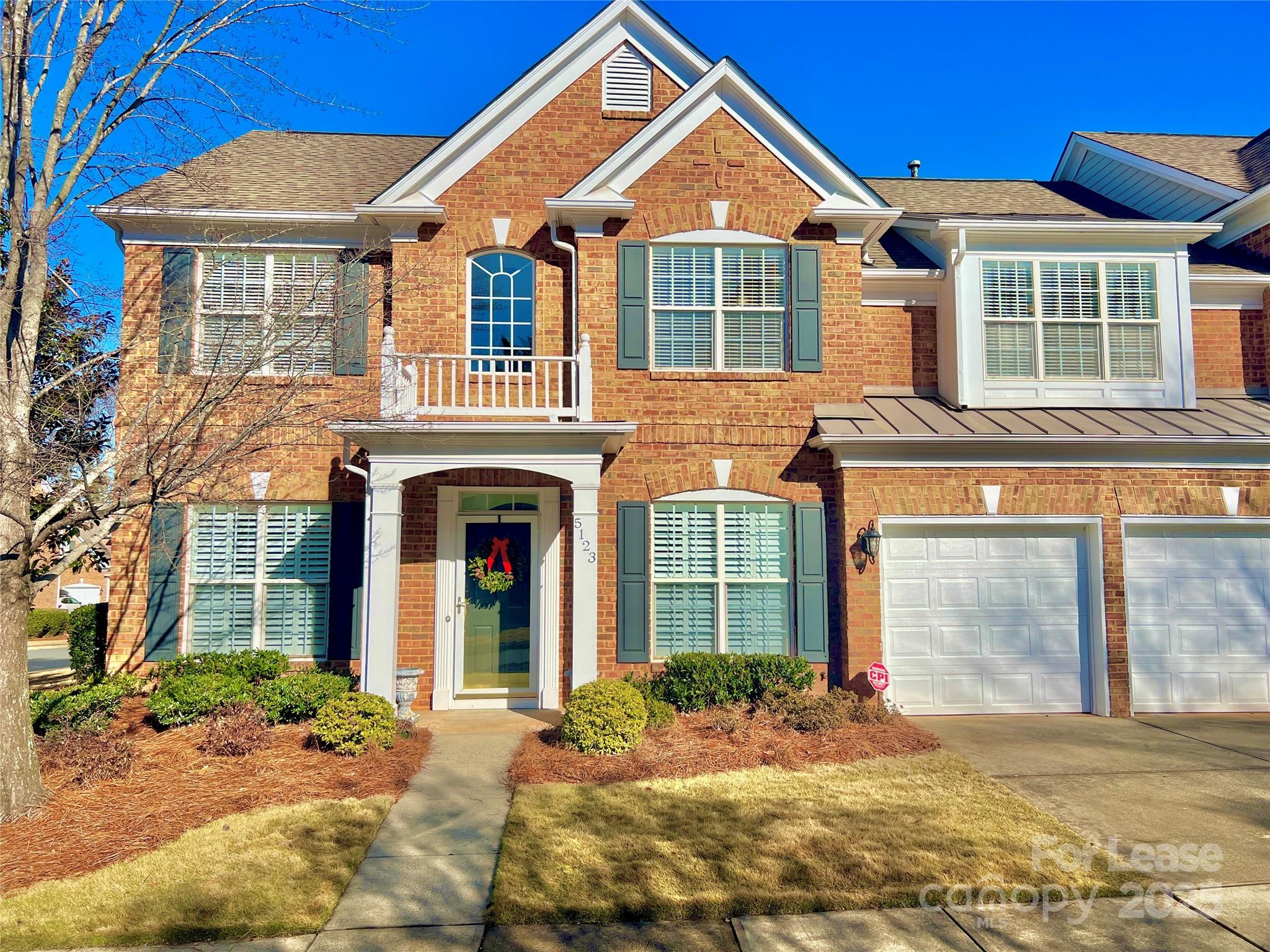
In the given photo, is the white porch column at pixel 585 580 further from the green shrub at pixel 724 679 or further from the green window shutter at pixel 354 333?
the green window shutter at pixel 354 333

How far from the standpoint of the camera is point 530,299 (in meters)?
10.8

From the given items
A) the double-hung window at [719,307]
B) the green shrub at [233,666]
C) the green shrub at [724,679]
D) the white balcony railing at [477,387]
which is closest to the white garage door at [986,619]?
the green shrub at [724,679]

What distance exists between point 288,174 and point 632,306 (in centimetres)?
596

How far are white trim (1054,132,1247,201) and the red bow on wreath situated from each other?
39.4 feet

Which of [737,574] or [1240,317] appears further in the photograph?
[1240,317]

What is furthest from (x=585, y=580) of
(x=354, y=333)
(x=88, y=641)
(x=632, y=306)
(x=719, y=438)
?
(x=88, y=641)

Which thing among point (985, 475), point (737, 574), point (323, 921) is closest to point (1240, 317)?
point (985, 475)

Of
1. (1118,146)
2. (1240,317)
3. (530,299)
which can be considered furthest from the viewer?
(1118,146)

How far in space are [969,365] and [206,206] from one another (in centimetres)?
1036

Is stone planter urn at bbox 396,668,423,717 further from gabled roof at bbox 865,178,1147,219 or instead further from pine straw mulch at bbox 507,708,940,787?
gabled roof at bbox 865,178,1147,219

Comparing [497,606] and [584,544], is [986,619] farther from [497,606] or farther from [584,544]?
[497,606]

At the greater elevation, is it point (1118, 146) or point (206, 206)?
point (1118, 146)

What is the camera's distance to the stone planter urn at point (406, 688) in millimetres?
9195

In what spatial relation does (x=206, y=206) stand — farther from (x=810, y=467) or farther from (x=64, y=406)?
(x=810, y=467)
